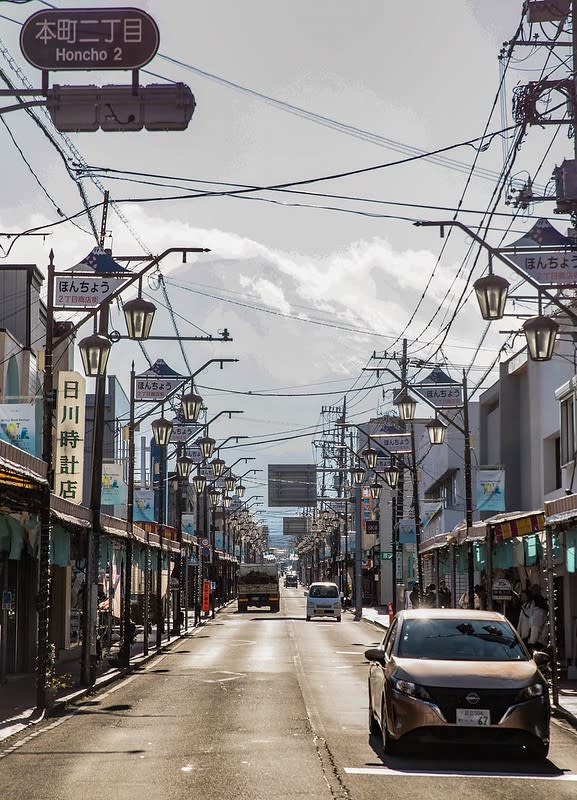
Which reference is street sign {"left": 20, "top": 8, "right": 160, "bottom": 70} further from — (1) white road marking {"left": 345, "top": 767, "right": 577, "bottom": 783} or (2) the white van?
(2) the white van

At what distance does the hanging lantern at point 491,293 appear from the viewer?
17.1 metres

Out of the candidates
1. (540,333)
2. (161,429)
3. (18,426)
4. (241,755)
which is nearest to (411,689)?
(241,755)

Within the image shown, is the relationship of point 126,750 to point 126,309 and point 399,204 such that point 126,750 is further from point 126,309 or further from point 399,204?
point 399,204

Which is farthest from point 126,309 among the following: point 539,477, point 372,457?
point 539,477

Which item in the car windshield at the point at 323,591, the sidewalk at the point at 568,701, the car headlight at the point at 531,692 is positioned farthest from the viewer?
the car windshield at the point at 323,591

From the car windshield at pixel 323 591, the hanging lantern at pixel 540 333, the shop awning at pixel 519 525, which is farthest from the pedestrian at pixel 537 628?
the car windshield at pixel 323 591

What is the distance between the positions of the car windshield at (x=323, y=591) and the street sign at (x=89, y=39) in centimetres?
5675

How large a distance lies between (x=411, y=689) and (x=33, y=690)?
13.3m

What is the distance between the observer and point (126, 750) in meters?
14.4

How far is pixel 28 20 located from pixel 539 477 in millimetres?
37895

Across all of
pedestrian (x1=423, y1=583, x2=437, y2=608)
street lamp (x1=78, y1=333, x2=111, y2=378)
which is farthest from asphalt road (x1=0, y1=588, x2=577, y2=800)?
pedestrian (x1=423, y1=583, x2=437, y2=608)

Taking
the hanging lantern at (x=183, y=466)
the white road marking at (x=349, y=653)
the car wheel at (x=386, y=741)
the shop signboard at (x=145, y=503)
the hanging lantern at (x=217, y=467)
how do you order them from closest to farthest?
the car wheel at (x=386, y=741) < the white road marking at (x=349, y=653) < the hanging lantern at (x=183, y=466) < the shop signboard at (x=145, y=503) < the hanging lantern at (x=217, y=467)

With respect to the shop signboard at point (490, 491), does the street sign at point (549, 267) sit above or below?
above

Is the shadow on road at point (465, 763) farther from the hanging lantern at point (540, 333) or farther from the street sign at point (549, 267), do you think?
the street sign at point (549, 267)
